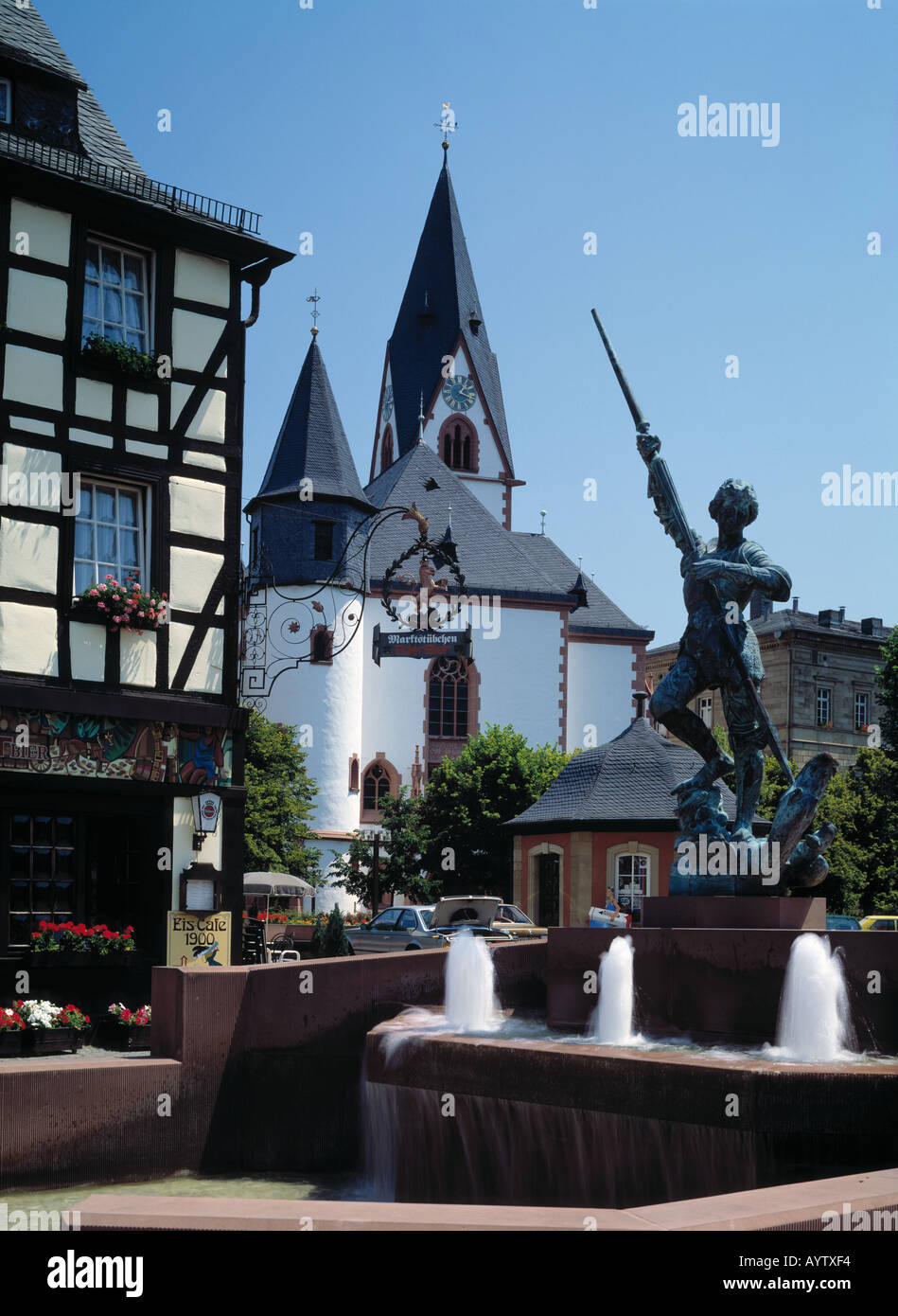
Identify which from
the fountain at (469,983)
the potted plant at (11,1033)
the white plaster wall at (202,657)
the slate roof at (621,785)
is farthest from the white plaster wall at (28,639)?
the slate roof at (621,785)

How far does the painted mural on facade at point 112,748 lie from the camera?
1617 cm

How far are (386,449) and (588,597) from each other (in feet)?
57.8

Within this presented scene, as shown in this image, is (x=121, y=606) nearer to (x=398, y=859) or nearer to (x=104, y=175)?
(x=104, y=175)

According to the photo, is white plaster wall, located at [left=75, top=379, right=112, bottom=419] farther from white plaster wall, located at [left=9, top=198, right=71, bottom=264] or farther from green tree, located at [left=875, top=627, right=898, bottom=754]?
green tree, located at [left=875, top=627, right=898, bottom=754]

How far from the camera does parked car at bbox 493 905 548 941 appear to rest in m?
27.7

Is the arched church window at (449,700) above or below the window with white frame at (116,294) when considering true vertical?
below

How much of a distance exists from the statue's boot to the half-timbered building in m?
7.35

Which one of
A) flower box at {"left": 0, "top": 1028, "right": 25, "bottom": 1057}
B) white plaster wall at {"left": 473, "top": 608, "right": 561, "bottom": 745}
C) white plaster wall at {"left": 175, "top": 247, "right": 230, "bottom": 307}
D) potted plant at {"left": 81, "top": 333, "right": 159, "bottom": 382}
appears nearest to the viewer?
flower box at {"left": 0, "top": 1028, "right": 25, "bottom": 1057}

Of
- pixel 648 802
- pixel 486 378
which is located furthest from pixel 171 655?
pixel 486 378

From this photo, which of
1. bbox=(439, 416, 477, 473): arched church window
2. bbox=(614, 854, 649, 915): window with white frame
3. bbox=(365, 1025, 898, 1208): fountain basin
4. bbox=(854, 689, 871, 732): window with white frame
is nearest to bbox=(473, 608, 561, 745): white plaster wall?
bbox=(439, 416, 477, 473): arched church window

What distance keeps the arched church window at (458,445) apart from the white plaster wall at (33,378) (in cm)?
6282

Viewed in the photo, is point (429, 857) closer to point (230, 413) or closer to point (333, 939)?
point (333, 939)

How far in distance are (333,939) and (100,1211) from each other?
55.4 feet

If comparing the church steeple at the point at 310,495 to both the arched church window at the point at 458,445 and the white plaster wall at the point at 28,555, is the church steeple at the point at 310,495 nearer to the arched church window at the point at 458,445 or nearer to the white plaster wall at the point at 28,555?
the arched church window at the point at 458,445
